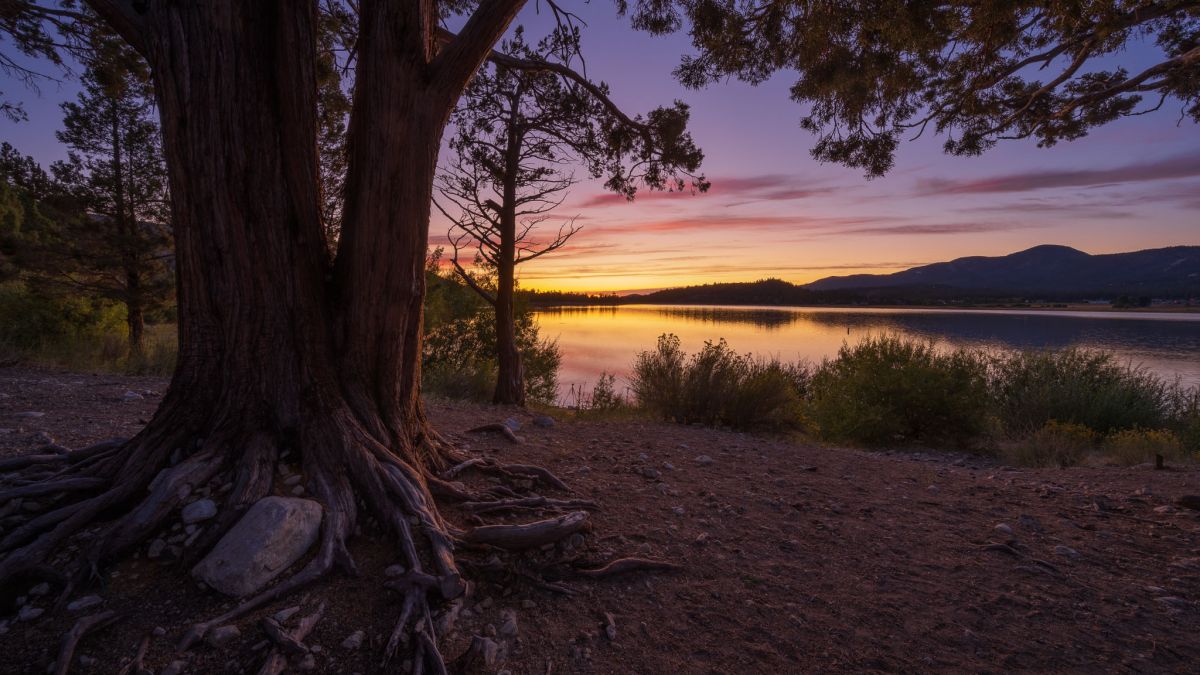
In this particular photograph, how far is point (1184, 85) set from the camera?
570 centimetres

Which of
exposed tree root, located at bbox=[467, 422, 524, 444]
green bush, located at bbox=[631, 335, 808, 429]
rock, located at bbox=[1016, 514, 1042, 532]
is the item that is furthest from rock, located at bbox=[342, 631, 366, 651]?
green bush, located at bbox=[631, 335, 808, 429]

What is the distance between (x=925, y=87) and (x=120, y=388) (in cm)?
1049

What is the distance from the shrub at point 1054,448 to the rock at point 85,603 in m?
8.86

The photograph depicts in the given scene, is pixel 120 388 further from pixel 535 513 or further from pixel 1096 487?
pixel 1096 487

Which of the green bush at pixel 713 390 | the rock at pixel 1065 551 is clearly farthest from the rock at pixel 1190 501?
the green bush at pixel 713 390

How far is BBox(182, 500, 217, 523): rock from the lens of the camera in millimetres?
2127

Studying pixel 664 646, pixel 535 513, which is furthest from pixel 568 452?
pixel 664 646

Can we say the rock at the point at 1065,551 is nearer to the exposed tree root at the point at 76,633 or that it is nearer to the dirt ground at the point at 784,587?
the dirt ground at the point at 784,587

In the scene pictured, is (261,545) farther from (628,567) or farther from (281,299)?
(628,567)

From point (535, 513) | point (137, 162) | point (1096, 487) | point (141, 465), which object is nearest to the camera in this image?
point (141, 465)

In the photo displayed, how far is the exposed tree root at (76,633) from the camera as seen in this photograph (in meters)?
1.55

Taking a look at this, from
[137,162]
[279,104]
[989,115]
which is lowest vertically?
[279,104]

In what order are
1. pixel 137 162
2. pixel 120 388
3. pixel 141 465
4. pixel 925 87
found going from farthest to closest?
pixel 137 162 < pixel 925 87 < pixel 120 388 < pixel 141 465

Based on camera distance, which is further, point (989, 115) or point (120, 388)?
point (989, 115)
